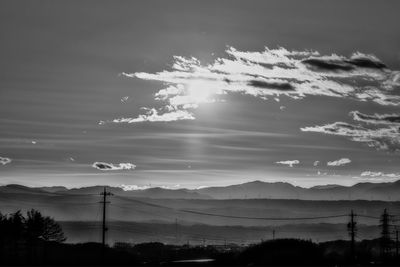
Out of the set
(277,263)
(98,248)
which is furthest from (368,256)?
(98,248)

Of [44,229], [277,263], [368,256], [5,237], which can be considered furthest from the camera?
[44,229]

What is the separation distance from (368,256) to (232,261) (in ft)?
142

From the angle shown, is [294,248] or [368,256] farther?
[368,256]

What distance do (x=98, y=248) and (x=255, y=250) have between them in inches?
2285

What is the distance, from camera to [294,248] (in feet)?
447

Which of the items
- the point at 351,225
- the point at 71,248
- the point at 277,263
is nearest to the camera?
the point at 277,263

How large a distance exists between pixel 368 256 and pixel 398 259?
31.1 metres

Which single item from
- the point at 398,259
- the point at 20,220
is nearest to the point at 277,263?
the point at 398,259

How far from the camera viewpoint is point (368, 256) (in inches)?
6348

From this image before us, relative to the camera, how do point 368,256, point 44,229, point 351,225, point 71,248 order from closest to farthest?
point 351,225 → point 368,256 → point 71,248 → point 44,229

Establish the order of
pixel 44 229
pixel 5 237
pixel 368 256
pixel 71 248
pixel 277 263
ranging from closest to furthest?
pixel 277 263, pixel 5 237, pixel 368 256, pixel 71 248, pixel 44 229

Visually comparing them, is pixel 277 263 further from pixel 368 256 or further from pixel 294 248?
pixel 368 256

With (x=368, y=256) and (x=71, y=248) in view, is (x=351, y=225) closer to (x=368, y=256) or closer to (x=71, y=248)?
(x=368, y=256)

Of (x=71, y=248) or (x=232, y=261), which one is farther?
(x=71, y=248)
